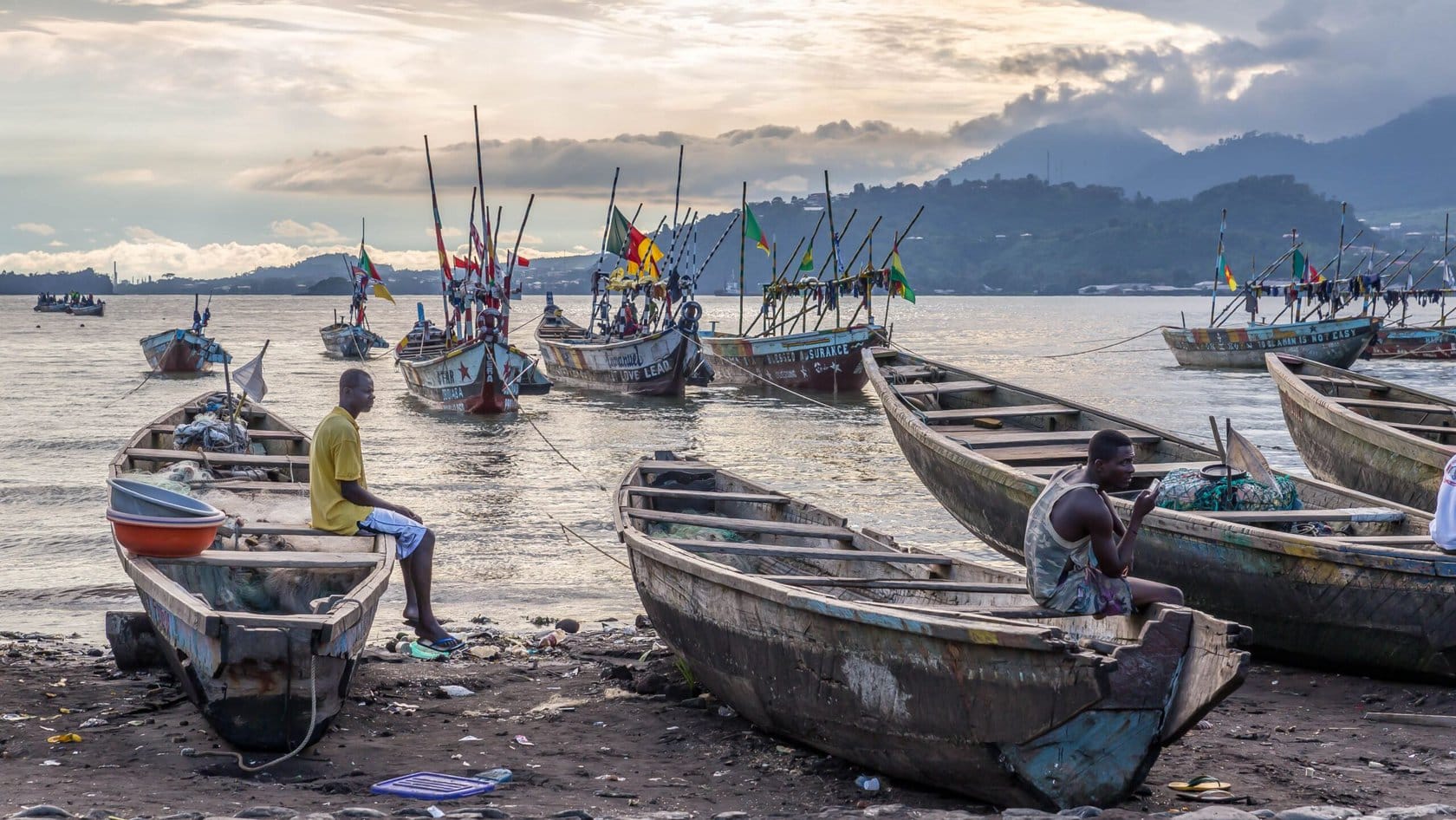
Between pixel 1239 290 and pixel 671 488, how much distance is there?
36870 millimetres

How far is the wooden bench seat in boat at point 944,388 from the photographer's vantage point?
14.2 metres

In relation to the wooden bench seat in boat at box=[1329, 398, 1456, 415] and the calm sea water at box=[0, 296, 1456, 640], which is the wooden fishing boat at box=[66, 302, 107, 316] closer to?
the calm sea water at box=[0, 296, 1456, 640]

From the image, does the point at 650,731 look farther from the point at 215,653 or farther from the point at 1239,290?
the point at 1239,290

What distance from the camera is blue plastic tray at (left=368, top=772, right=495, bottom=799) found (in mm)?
5895

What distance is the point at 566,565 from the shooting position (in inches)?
497

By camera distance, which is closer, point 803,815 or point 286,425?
point 803,815

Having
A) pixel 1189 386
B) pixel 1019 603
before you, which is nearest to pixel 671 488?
pixel 1019 603

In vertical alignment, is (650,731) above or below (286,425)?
below

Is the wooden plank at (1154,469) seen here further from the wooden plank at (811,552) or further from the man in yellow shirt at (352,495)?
the man in yellow shirt at (352,495)

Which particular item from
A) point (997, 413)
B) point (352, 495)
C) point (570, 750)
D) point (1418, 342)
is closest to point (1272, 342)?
point (1418, 342)

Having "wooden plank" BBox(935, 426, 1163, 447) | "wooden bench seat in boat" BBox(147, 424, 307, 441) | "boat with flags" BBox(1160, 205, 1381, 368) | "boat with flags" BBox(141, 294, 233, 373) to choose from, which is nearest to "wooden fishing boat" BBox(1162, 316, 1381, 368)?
"boat with flags" BBox(1160, 205, 1381, 368)

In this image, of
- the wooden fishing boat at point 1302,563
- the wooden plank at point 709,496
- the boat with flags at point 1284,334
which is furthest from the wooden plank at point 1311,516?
the boat with flags at point 1284,334

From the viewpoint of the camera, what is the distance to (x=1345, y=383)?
47.2 ft

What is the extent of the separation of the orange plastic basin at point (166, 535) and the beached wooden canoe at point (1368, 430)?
8.98 metres
